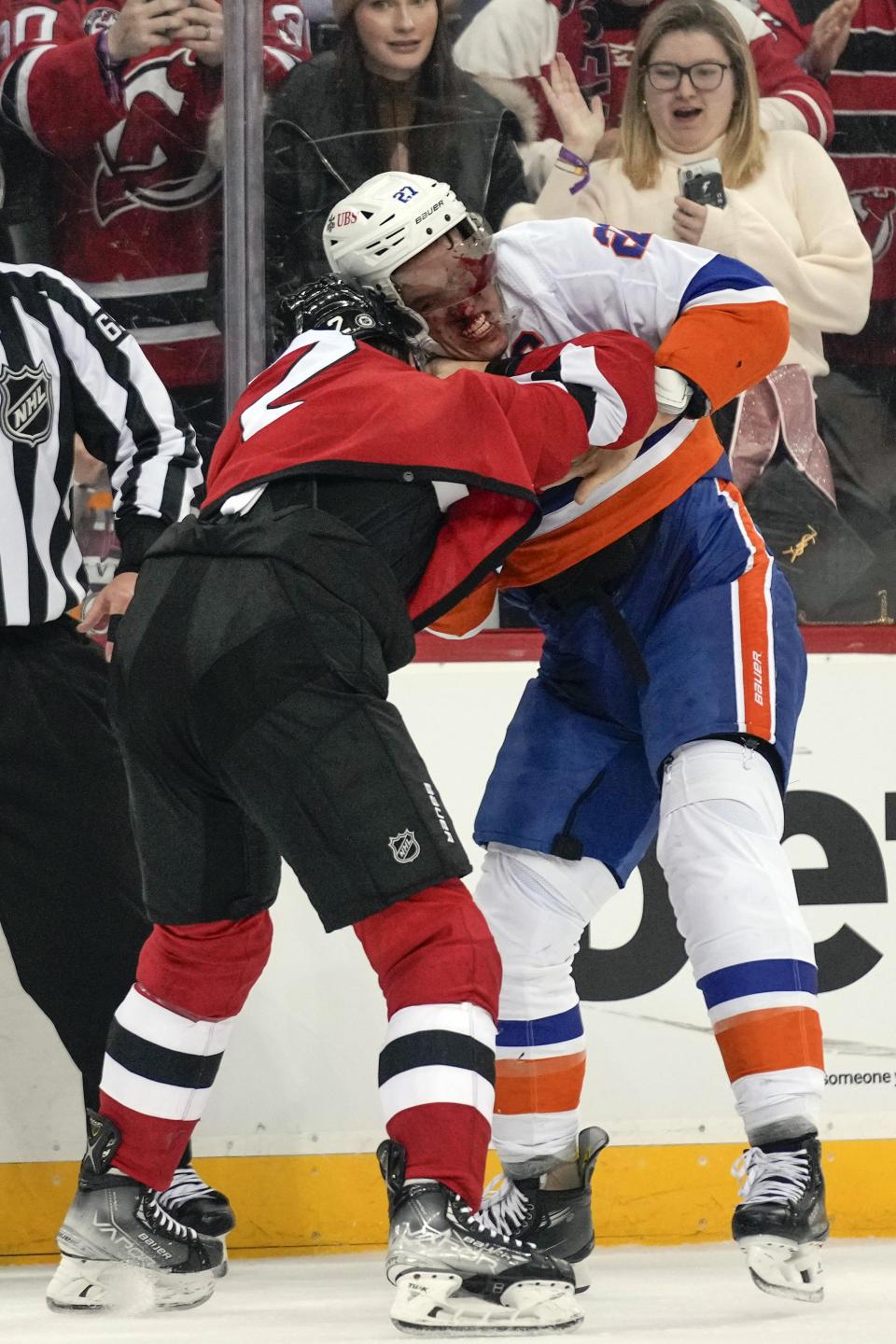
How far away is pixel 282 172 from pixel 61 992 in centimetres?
155

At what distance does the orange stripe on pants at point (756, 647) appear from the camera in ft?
6.99

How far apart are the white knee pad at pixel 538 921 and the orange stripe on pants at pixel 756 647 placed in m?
0.35

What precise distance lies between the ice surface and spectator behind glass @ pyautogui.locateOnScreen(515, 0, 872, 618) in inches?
50.1

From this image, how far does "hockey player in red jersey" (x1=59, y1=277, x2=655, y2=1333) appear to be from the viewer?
178 centimetres

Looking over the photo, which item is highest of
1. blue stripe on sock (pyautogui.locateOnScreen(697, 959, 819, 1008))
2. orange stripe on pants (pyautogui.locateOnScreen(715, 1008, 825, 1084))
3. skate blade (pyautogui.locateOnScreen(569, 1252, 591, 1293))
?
blue stripe on sock (pyautogui.locateOnScreen(697, 959, 819, 1008))

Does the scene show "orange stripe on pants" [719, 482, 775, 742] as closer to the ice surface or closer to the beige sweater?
the ice surface

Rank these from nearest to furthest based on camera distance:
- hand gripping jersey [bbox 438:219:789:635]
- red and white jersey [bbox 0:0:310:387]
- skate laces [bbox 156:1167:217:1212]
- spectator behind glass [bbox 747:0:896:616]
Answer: hand gripping jersey [bbox 438:219:789:635] < skate laces [bbox 156:1167:217:1212] < red and white jersey [bbox 0:0:310:387] < spectator behind glass [bbox 747:0:896:616]

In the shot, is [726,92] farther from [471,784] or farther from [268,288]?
[471,784]

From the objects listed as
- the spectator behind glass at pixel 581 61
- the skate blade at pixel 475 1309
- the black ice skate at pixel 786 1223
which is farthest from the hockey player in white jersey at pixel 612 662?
the spectator behind glass at pixel 581 61

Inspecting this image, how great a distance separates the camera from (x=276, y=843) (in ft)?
6.04

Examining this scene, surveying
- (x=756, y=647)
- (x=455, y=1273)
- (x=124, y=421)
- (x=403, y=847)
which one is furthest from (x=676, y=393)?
(x=455, y=1273)

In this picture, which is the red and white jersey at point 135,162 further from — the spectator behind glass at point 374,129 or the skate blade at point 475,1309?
the skate blade at point 475,1309

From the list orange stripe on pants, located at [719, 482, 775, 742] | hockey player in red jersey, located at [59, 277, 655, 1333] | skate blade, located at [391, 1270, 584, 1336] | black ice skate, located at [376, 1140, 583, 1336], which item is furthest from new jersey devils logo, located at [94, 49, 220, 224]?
skate blade, located at [391, 1270, 584, 1336]

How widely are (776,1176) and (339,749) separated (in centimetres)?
76
